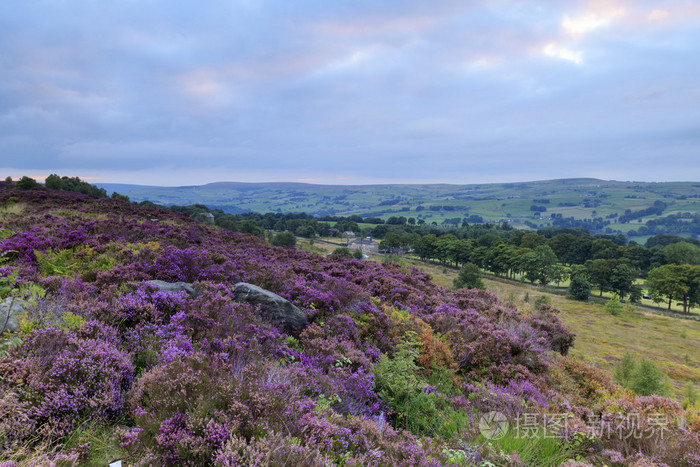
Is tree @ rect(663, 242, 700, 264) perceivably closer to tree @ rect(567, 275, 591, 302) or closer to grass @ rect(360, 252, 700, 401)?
tree @ rect(567, 275, 591, 302)

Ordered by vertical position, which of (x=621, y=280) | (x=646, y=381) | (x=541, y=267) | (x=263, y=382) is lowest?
(x=621, y=280)

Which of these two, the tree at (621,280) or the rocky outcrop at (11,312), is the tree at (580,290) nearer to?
the tree at (621,280)

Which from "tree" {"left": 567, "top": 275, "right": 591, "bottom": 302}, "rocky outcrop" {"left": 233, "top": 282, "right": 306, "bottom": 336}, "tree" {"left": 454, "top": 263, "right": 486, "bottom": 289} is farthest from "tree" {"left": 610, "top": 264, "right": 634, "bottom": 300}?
"rocky outcrop" {"left": 233, "top": 282, "right": 306, "bottom": 336}

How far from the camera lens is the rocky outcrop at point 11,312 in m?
4.68

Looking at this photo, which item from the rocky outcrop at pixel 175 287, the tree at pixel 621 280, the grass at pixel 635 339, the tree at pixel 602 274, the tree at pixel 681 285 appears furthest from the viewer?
the tree at pixel 602 274

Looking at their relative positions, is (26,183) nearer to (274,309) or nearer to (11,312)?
(11,312)

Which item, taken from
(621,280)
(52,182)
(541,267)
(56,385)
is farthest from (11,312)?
(541,267)

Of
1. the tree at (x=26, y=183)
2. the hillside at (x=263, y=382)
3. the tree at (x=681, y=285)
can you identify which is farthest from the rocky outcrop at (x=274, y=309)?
the tree at (x=681, y=285)

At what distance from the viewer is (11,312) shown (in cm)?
491

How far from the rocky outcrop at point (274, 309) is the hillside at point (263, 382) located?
1.8 inches

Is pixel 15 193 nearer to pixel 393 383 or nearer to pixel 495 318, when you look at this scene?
pixel 393 383

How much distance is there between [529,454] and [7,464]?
5811 mm

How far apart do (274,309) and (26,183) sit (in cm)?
3857

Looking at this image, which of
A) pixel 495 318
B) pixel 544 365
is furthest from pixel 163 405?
pixel 495 318
